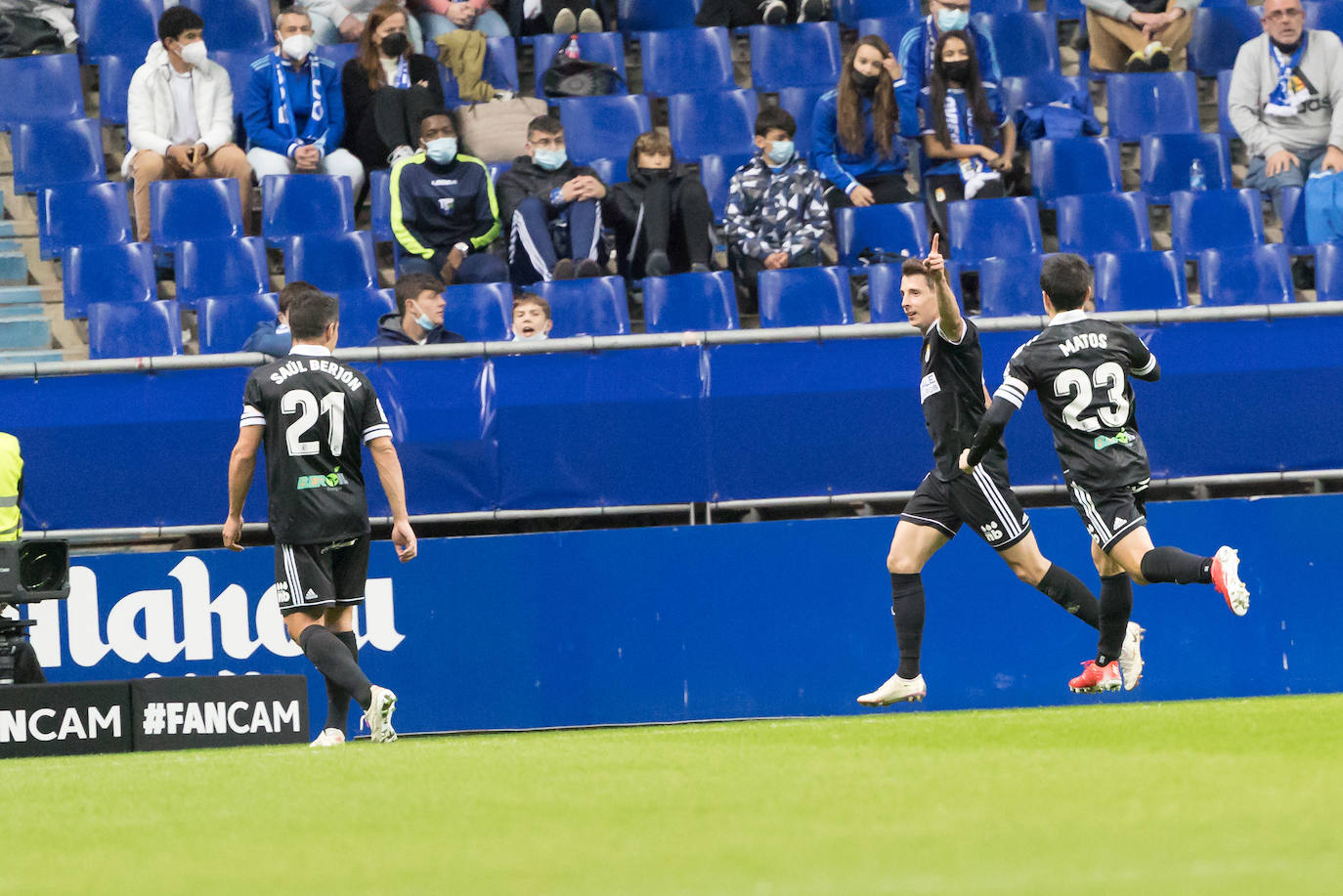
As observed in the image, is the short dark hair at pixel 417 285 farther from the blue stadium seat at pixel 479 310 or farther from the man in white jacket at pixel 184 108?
the man in white jacket at pixel 184 108

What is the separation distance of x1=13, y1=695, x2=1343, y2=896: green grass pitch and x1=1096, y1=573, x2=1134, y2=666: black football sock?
3.62ft

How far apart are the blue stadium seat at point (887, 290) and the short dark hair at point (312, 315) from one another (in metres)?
4.25

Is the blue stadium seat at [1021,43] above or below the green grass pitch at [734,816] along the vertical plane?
above


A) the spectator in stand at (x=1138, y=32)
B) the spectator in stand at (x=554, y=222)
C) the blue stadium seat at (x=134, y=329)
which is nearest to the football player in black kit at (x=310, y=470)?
the blue stadium seat at (x=134, y=329)

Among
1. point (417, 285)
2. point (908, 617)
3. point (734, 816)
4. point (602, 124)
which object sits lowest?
point (908, 617)

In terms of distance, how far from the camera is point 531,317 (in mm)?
10406

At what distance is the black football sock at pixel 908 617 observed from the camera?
842cm

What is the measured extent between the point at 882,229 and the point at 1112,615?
4696mm

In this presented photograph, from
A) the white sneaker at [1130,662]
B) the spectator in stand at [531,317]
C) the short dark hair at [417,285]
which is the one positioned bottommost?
the white sneaker at [1130,662]

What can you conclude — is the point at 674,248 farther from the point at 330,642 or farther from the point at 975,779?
the point at 975,779

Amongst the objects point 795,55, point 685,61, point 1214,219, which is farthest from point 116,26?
point 1214,219

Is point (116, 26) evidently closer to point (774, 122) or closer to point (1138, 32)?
point (774, 122)

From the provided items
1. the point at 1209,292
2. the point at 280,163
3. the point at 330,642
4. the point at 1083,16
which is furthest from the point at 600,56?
the point at 330,642

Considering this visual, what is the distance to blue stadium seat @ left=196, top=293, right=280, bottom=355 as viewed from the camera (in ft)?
36.1
